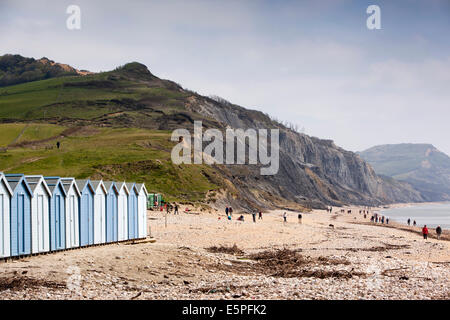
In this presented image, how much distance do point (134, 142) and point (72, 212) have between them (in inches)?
2946

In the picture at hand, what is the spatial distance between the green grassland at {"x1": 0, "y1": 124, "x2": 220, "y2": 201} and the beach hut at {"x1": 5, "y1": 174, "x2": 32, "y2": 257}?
49.1 m

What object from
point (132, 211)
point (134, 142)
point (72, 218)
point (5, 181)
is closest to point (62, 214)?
point (72, 218)

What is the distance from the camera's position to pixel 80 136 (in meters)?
112

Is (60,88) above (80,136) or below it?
above

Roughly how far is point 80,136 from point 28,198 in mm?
91265

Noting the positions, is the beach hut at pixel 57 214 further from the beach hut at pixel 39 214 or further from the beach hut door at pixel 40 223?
the beach hut door at pixel 40 223

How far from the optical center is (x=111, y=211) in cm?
3017

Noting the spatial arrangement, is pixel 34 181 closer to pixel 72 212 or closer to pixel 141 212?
pixel 72 212

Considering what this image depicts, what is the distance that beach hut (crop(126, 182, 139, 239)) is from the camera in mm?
32188

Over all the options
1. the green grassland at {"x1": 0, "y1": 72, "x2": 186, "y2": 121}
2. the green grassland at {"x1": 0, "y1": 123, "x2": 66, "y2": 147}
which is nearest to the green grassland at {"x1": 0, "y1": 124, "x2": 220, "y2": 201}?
the green grassland at {"x1": 0, "y1": 123, "x2": 66, "y2": 147}

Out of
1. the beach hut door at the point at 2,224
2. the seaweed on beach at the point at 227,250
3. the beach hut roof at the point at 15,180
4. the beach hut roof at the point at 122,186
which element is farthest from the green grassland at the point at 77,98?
the beach hut door at the point at 2,224
